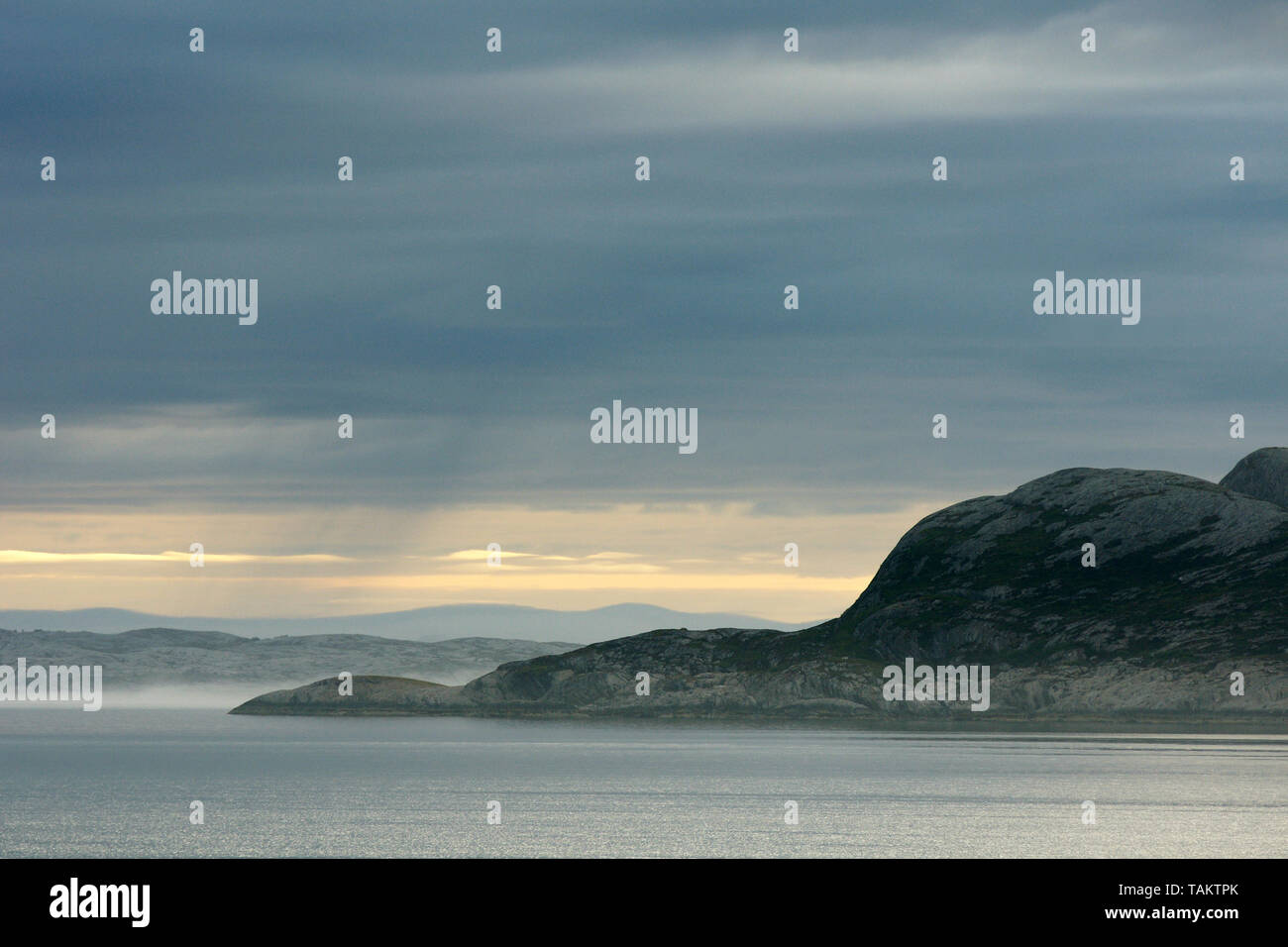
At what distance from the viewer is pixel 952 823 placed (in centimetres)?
14912

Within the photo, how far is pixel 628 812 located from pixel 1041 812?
41.2 m
